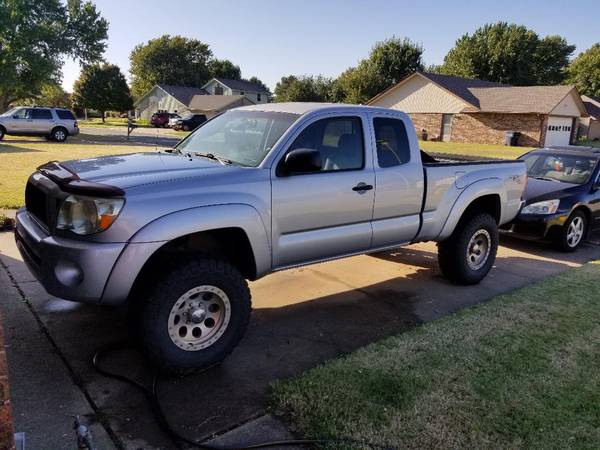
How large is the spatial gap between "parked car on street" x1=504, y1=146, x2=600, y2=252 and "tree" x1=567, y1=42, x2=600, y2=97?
6620 centimetres

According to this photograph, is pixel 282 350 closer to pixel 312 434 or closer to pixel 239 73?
pixel 312 434

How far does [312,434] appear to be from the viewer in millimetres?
3004

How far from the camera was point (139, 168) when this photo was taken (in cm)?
383

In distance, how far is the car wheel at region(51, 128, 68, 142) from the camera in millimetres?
25300

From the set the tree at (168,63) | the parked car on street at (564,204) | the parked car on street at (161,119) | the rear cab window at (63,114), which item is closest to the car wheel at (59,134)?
the rear cab window at (63,114)

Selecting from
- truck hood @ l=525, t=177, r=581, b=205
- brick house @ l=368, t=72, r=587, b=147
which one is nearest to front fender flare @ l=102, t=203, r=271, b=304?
truck hood @ l=525, t=177, r=581, b=205

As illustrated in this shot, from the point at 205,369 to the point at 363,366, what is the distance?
3.93 feet

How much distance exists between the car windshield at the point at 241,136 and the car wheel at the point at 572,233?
547 centimetres

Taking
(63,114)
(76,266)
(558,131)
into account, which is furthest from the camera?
(558,131)

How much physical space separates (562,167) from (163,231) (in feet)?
26.2

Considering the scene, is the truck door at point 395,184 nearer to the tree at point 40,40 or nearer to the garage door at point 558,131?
the tree at point 40,40

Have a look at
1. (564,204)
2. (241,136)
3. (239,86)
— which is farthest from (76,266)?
(239,86)

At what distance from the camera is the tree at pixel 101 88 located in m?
61.7

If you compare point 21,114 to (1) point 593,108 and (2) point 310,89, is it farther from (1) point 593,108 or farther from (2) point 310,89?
(1) point 593,108
